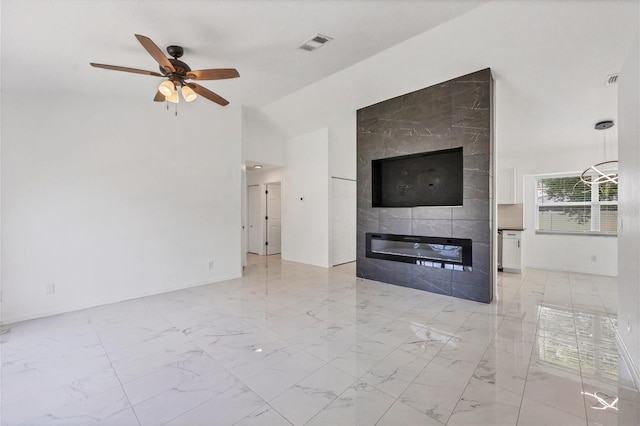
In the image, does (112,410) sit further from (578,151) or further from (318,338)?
(578,151)

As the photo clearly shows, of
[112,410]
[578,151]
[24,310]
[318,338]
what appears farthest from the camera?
[578,151]

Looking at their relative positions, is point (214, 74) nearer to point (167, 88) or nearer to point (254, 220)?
point (167, 88)

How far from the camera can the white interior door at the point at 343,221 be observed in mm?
6523

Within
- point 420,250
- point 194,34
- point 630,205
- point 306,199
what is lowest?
point 420,250

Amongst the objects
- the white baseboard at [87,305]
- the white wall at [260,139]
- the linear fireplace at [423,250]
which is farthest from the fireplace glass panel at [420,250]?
the white wall at [260,139]

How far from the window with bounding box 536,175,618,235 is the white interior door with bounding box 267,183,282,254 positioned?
254 inches

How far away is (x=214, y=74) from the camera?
2854mm

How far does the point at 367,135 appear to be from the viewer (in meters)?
5.11

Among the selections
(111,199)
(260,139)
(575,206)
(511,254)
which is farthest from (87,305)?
(575,206)

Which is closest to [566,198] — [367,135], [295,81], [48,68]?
[367,135]

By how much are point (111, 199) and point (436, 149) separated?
4729 mm

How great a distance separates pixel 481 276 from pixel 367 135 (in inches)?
114

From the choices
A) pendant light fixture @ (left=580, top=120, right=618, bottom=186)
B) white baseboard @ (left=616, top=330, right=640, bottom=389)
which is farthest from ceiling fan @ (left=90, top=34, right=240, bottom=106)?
pendant light fixture @ (left=580, top=120, right=618, bottom=186)

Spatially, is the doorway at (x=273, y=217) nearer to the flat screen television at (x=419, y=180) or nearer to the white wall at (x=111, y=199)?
the white wall at (x=111, y=199)
